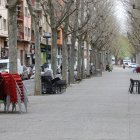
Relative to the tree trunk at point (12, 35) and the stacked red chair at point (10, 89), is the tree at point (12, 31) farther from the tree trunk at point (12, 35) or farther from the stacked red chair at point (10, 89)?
the stacked red chair at point (10, 89)

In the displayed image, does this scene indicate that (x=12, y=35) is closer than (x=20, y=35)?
Yes

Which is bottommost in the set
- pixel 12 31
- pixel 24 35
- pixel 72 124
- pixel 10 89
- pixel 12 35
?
pixel 72 124

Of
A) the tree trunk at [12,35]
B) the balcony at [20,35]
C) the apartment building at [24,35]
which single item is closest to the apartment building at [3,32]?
the balcony at [20,35]

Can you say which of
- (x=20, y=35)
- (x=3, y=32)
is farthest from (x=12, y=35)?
(x=20, y=35)

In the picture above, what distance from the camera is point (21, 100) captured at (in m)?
15.6

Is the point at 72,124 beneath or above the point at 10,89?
beneath

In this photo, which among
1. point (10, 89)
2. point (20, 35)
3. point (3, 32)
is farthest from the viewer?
point (20, 35)

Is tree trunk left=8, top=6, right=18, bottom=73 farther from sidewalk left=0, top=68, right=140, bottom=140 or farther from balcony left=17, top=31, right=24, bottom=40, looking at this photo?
balcony left=17, top=31, right=24, bottom=40

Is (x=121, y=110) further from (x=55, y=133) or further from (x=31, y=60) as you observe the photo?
(x=31, y=60)

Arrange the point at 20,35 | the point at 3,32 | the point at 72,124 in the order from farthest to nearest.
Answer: the point at 20,35 < the point at 3,32 < the point at 72,124

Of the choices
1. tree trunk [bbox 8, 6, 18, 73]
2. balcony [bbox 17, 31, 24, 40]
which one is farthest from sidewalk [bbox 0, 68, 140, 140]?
balcony [bbox 17, 31, 24, 40]

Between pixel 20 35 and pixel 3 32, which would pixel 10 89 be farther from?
pixel 20 35

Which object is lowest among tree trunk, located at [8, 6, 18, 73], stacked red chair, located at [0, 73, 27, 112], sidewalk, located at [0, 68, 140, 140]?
sidewalk, located at [0, 68, 140, 140]

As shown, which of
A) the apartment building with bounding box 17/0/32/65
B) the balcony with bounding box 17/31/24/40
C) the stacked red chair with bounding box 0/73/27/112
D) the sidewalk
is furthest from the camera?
the apartment building with bounding box 17/0/32/65
